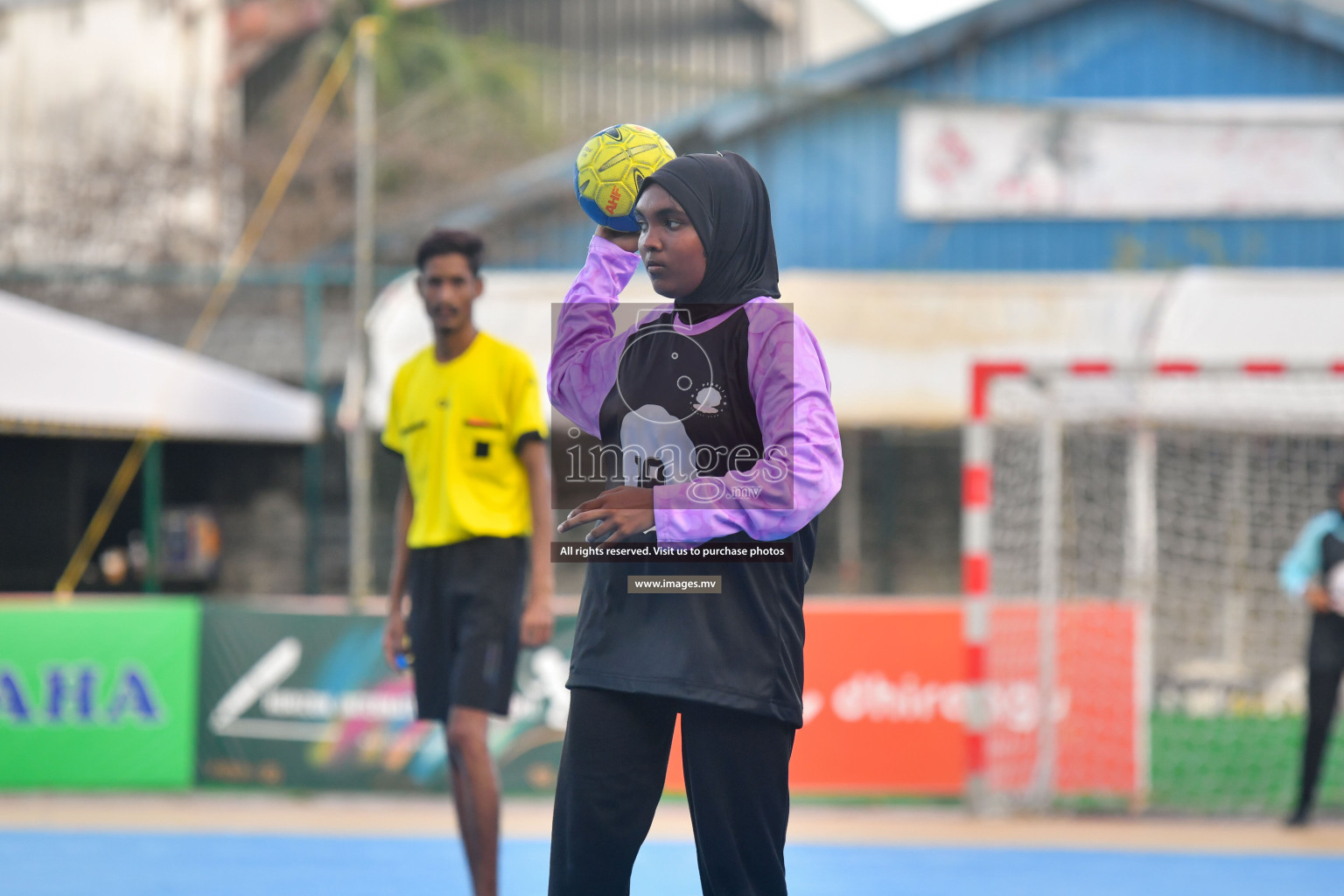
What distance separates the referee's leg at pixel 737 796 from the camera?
8.63 ft

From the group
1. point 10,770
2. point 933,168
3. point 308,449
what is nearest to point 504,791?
point 10,770

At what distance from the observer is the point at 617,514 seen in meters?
2.53

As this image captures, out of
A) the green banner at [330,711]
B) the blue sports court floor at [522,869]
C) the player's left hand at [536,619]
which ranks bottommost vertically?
the blue sports court floor at [522,869]

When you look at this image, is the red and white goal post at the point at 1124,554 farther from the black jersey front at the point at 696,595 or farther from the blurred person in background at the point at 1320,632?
the black jersey front at the point at 696,595

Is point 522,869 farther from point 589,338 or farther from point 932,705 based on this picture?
point 589,338

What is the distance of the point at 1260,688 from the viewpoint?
9422 mm

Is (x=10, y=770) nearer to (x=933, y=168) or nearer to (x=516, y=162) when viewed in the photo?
(x=933, y=168)

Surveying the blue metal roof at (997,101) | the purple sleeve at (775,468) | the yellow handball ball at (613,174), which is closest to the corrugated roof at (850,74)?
the blue metal roof at (997,101)

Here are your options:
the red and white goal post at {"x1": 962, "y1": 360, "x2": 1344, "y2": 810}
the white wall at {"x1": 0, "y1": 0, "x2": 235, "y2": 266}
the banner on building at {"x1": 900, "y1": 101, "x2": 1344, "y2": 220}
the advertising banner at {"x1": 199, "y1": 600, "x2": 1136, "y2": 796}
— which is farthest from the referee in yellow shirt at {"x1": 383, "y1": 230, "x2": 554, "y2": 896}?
the white wall at {"x1": 0, "y1": 0, "x2": 235, "y2": 266}

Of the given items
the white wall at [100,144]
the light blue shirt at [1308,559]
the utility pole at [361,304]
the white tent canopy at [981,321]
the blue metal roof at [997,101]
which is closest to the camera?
the light blue shirt at [1308,559]

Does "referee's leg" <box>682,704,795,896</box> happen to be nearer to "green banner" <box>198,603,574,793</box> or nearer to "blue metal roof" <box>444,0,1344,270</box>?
"green banner" <box>198,603,574,793</box>

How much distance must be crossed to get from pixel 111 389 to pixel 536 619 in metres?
6.41

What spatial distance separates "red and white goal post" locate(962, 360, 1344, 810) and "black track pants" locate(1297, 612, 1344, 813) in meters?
0.62

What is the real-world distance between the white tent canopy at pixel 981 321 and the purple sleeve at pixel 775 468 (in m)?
8.24
